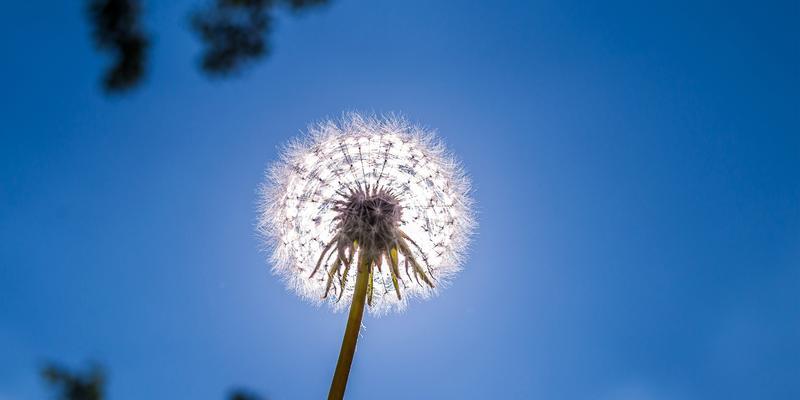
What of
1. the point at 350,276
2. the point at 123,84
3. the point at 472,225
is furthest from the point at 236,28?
the point at 472,225

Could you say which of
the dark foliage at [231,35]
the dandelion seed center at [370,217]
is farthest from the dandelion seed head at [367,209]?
the dark foliage at [231,35]

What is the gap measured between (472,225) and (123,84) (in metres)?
5.79

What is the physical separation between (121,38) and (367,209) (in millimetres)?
4219

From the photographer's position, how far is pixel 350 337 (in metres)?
5.42

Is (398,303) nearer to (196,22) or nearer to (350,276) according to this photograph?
(350,276)

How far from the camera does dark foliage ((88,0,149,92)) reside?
9.45 ft

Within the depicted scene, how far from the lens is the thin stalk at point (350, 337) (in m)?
4.99

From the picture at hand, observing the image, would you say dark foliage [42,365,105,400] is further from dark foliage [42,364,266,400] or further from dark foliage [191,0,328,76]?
dark foliage [191,0,328,76]

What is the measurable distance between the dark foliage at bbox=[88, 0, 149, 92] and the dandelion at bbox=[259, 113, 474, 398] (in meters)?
3.85

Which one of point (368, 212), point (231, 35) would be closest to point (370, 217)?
point (368, 212)

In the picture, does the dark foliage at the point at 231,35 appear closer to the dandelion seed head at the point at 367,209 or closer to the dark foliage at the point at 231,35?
the dark foliage at the point at 231,35

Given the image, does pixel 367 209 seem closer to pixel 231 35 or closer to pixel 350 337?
pixel 350 337

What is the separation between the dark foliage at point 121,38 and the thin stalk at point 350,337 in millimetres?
3343

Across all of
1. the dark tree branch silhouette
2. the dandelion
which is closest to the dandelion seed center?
the dandelion
